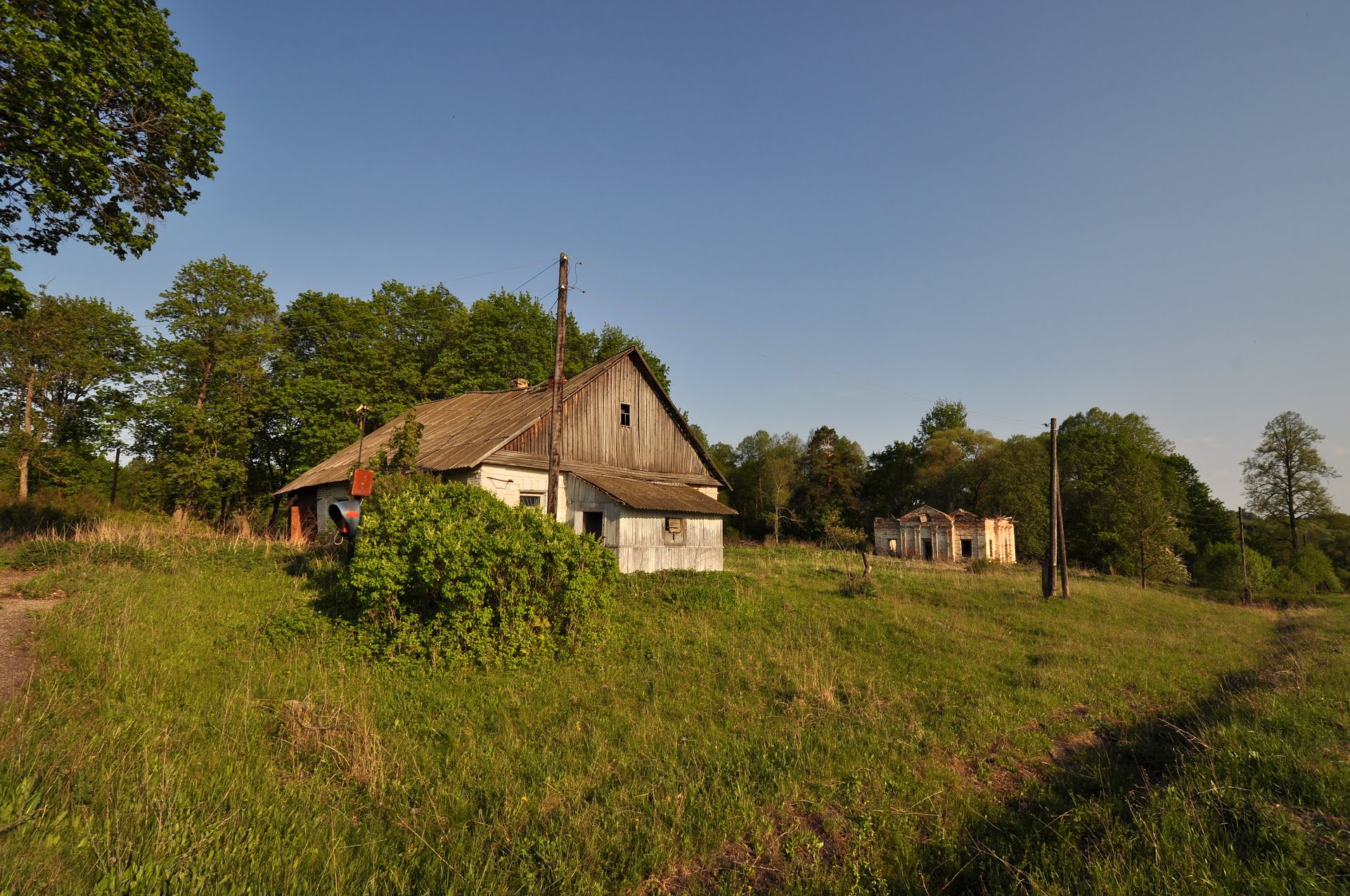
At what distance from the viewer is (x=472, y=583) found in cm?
978

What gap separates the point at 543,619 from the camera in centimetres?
1048

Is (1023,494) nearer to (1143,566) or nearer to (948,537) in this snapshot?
(948,537)

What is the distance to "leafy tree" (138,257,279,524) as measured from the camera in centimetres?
2989

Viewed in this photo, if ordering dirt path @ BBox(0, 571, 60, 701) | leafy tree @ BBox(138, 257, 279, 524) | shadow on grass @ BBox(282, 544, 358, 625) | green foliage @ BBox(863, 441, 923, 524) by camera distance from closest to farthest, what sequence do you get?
dirt path @ BBox(0, 571, 60, 701) → shadow on grass @ BBox(282, 544, 358, 625) → leafy tree @ BBox(138, 257, 279, 524) → green foliage @ BBox(863, 441, 923, 524)

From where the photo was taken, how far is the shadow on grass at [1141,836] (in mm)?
4480

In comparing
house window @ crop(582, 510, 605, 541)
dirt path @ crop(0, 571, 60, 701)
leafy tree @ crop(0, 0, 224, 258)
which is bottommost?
dirt path @ crop(0, 571, 60, 701)

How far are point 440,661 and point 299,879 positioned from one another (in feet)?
17.4

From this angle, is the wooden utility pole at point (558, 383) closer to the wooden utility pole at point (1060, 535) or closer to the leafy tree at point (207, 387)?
the wooden utility pole at point (1060, 535)

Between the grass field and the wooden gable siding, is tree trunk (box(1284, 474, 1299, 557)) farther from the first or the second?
the wooden gable siding

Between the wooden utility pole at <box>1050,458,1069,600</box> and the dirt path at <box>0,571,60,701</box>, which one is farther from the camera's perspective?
the wooden utility pole at <box>1050,458,1069,600</box>

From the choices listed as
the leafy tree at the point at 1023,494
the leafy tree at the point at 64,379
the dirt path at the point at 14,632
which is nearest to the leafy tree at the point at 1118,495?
the leafy tree at the point at 1023,494

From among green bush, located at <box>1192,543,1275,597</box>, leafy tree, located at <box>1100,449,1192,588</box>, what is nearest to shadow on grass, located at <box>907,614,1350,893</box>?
leafy tree, located at <box>1100,449,1192,588</box>

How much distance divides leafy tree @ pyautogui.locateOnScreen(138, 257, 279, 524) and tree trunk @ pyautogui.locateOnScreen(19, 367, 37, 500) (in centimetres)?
456

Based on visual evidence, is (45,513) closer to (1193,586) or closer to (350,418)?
(350,418)
